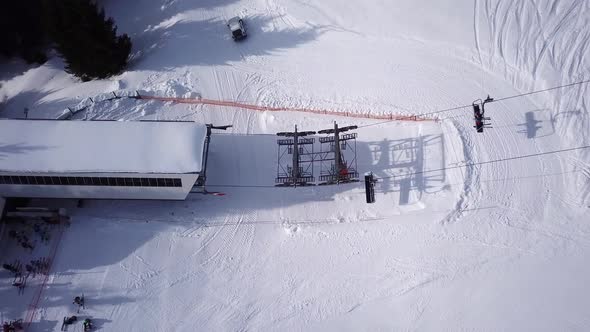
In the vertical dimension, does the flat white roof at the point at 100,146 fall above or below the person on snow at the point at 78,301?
above

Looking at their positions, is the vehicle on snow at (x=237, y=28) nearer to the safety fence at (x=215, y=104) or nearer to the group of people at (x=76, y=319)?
the safety fence at (x=215, y=104)

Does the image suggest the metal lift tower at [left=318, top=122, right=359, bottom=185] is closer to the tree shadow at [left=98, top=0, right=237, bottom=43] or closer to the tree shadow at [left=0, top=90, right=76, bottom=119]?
the tree shadow at [left=98, top=0, right=237, bottom=43]

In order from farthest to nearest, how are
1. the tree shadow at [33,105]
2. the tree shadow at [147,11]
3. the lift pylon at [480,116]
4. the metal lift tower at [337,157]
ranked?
1. the tree shadow at [147,11]
2. the tree shadow at [33,105]
3. the lift pylon at [480,116]
4. the metal lift tower at [337,157]

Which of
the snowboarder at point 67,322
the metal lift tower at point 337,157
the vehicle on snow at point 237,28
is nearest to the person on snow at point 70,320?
the snowboarder at point 67,322

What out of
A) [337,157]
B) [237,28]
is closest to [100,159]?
[337,157]

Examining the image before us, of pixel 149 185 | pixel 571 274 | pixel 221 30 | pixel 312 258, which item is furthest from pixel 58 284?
pixel 571 274

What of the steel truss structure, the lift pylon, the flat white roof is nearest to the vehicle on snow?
the steel truss structure

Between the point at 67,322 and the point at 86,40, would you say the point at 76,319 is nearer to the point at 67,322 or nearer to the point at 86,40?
the point at 67,322
